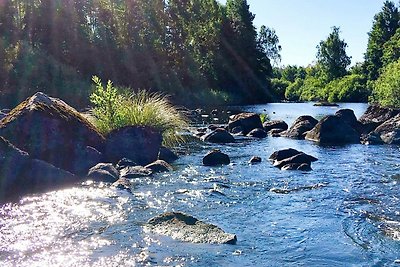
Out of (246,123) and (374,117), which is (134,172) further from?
(374,117)

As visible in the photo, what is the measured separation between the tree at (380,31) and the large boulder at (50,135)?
84.6m

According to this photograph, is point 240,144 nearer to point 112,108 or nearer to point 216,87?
point 112,108

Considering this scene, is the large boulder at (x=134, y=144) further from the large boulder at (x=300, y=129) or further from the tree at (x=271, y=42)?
the tree at (x=271, y=42)

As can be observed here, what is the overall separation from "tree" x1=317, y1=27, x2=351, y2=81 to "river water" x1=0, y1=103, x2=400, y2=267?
324 ft

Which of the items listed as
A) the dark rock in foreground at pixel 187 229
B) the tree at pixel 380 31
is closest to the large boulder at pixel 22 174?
the dark rock in foreground at pixel 187 229

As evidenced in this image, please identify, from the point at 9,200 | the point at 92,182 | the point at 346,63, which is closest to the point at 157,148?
the point at 92,182

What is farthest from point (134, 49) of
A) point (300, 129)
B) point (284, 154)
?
point (284, 154)

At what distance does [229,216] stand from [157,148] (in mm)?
7947

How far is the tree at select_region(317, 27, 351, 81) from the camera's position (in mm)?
111062

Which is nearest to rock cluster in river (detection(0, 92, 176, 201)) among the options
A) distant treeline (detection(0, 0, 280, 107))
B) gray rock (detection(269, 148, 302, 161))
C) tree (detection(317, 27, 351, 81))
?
gray rock (detection(269, 148, 302, 161))

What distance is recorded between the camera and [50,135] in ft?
51.8

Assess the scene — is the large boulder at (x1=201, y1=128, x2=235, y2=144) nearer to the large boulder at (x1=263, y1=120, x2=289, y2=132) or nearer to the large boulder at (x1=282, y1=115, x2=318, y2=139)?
the large boulder at (x1=282, y1=115, x2=318, y2=139)

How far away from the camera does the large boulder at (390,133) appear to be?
25.6m

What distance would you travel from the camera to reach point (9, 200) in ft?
40.3
